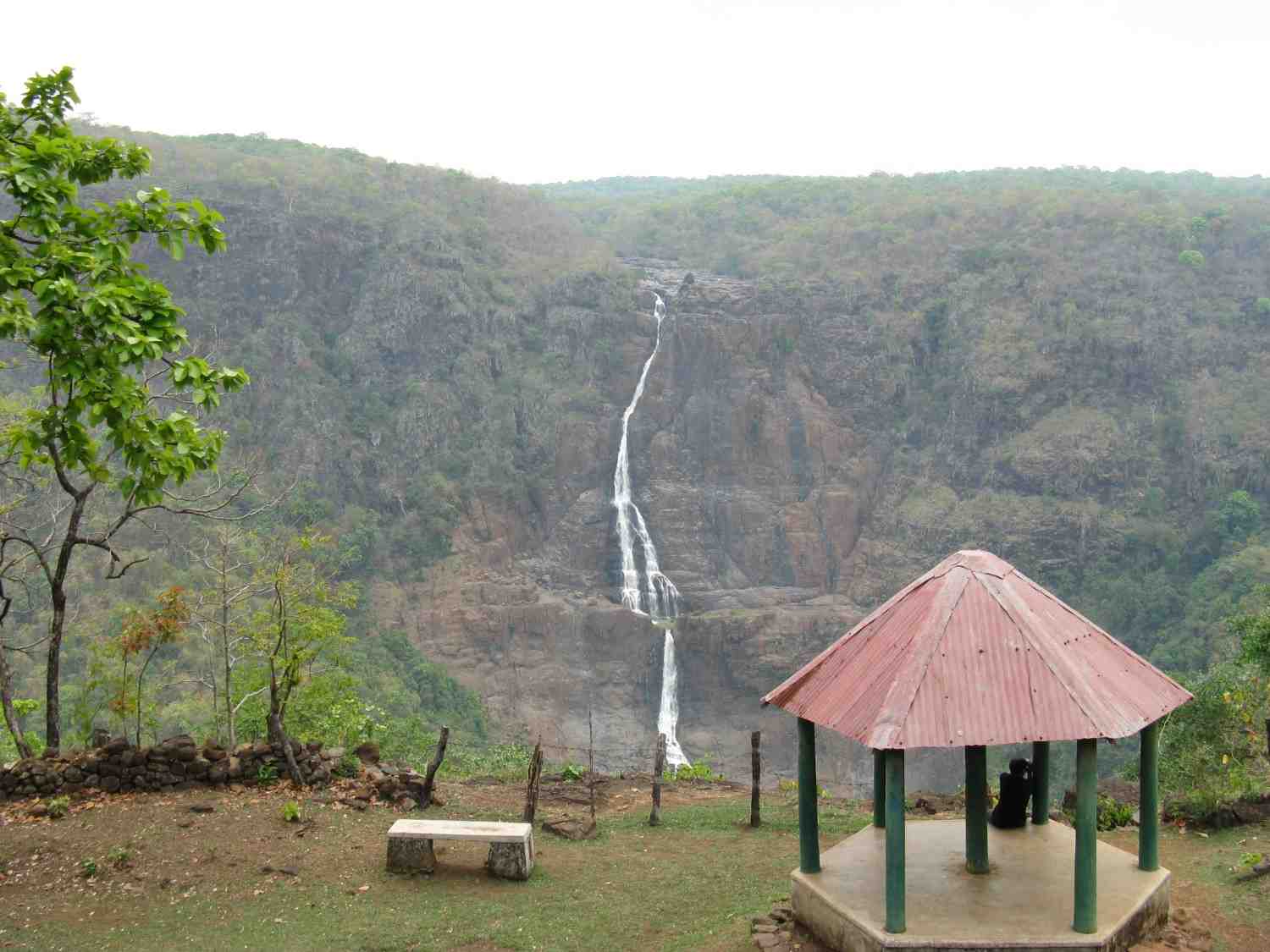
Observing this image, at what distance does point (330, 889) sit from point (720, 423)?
38.8 metres

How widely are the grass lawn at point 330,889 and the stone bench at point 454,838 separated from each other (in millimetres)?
156

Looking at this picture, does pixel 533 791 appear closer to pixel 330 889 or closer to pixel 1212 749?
pixel 330 889

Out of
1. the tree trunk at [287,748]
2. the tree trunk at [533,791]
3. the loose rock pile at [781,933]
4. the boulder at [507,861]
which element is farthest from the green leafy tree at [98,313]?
the tree trunk at [533,791]

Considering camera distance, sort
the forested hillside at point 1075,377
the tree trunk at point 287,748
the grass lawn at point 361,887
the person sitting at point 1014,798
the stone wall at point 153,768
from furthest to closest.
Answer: the forested hillside at point 1075,377
the tree trunk at point 287,748
the stone wall at point 153,768
the person sitting at point 1014,798
the grass lawn at point 361,887

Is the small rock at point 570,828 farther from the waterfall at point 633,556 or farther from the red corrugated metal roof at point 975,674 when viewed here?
the waterfall at point 633,556

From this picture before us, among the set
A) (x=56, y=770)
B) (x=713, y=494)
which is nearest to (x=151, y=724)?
(x=56, y=770)

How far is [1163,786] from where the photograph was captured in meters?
12.5

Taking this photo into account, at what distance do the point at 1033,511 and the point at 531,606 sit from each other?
20.8 m

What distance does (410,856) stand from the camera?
10000 millimetres

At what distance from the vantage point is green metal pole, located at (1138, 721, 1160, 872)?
26.4ft

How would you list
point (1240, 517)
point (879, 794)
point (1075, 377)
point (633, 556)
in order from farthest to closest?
point (1075, 377)
point (633, 556)
point (1240, 517)
point (879, 794)

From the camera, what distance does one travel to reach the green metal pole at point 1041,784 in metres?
9.24

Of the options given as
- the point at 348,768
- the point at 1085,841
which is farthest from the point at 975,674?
the point at 348,768

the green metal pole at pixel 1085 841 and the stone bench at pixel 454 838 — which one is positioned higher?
the green metal pole at pixel 1085 841
